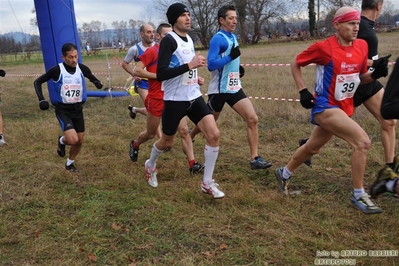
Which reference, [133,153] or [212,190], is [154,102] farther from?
[212,190]

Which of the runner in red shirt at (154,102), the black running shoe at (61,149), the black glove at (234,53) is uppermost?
the black glove at (234,53)

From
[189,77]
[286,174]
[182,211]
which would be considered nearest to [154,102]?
[189,77]

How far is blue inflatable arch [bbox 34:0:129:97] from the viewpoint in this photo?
1052 cm

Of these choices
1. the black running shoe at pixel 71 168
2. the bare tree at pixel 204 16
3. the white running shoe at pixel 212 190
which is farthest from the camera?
the bare tree at pixel 204 16

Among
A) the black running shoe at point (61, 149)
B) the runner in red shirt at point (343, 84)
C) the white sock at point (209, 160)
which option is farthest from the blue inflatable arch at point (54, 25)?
the runner in red shirt at point (343, 84)

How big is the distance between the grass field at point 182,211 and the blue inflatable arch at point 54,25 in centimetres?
451

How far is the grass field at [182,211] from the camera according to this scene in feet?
11.1

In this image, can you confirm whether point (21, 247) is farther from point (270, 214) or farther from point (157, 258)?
point (270, 214)

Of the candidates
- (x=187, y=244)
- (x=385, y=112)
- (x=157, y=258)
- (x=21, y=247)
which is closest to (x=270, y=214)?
(x=187, y=244)

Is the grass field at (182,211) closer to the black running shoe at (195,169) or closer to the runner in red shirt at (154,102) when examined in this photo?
the black running shoe at (195,169)

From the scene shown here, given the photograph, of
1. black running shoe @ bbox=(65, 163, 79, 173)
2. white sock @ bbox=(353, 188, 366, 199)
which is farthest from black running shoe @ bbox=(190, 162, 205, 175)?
white sock @ bbox=(353, 188, 366, 199)

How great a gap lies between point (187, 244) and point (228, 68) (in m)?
2.61

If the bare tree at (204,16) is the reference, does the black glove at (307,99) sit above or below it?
below

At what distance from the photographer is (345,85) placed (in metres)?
3.93
